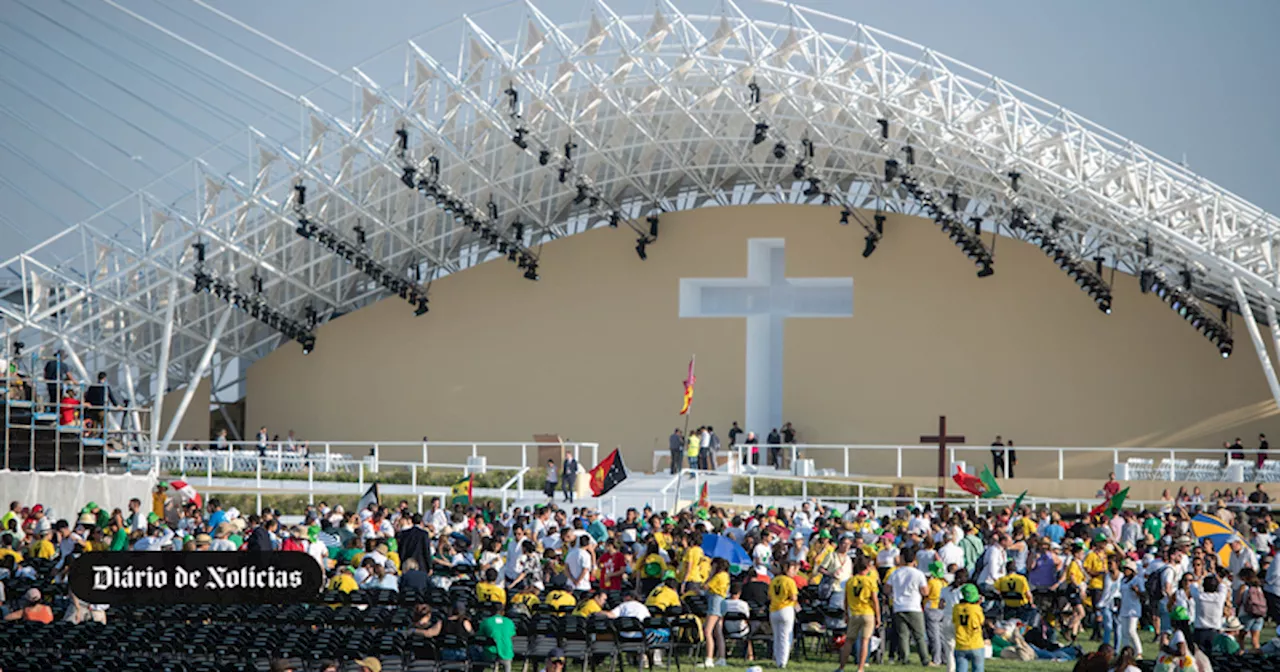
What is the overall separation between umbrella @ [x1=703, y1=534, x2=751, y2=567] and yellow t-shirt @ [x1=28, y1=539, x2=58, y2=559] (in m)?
8.49

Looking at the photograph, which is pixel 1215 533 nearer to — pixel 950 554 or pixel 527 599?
pixel 950 554

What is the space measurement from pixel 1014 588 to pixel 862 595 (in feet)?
8.41

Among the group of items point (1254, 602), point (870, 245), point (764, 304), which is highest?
point (870, 245)

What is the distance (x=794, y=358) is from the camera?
4425 cm

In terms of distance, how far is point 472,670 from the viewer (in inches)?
607

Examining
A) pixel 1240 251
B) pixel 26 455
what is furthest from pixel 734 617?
pixel 1240 251

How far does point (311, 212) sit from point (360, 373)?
25.6 ft

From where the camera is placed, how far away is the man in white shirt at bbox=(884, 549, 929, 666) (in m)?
16.4


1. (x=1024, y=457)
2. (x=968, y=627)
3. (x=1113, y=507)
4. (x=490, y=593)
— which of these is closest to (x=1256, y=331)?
(x=1024, y=457)

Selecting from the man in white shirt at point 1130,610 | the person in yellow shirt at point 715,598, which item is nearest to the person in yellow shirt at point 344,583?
the person in yellow shirt at point 715,598

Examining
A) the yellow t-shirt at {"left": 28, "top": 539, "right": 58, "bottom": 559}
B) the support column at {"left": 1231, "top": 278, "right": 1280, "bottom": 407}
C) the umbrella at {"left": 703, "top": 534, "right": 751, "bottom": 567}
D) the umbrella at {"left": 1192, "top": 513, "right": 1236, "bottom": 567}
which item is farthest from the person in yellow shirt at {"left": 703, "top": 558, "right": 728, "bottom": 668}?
the support column at {"left": 1231, "top": 278, "right": 1280, "bottom": 407}

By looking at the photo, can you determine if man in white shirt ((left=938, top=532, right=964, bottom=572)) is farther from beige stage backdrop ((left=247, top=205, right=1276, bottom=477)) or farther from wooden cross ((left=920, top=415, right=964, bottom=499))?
beige stage backdrop ((left=247, top=205, right=1276, bottom=477))

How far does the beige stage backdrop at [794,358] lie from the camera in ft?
136

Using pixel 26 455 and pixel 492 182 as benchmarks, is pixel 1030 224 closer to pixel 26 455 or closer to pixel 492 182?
pixel 492 182
